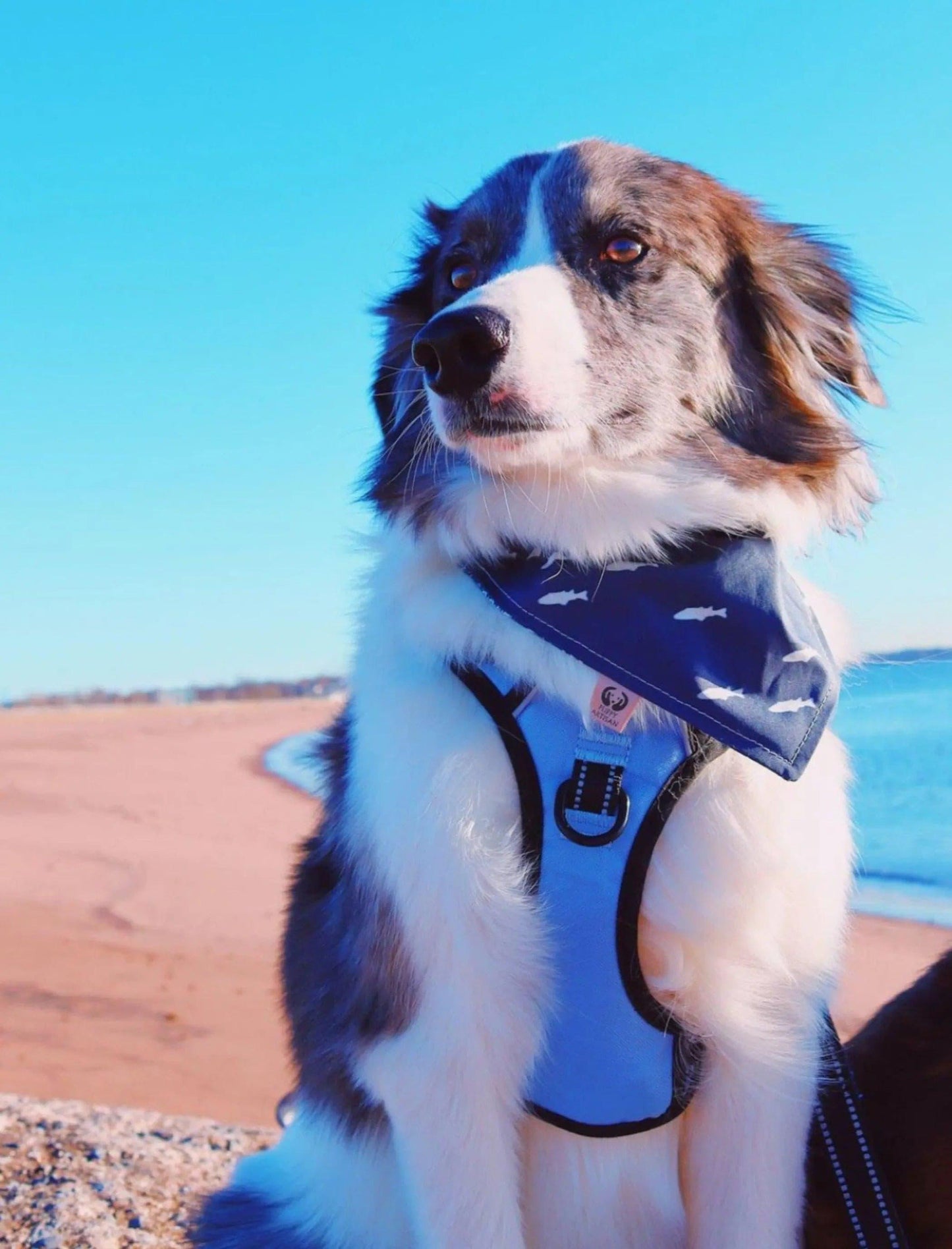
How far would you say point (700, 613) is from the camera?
226 centimetres

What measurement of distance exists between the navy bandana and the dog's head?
3.3 inches

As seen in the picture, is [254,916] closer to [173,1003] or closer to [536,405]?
[173,1003]

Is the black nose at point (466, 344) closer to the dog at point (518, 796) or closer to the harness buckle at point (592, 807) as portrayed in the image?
the dog at point (518, 796)

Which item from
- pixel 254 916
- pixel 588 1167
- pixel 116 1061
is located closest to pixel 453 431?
pixel 588 1167

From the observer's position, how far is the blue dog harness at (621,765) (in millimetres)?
2021

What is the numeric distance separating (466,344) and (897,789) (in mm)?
17018

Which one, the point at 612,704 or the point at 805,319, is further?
the point at 805,319

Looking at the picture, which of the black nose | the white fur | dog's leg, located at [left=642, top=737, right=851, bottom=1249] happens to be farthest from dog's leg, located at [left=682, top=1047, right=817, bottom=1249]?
the black nose

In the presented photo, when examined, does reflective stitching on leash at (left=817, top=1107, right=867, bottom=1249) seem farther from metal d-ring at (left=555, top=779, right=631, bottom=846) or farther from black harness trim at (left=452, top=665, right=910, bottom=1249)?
metal d-ring at (left=555, top=779, right=631, bottom=846)

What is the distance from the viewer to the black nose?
84.0 inches

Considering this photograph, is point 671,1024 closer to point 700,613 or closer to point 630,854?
point 630,854

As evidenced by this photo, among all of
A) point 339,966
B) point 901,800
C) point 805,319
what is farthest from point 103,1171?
point 901,800

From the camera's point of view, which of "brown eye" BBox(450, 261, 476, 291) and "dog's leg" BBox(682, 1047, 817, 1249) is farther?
"brown eye" BBox(450, 261, 476, 291)

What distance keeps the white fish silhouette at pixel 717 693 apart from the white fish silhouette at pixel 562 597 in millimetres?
286
